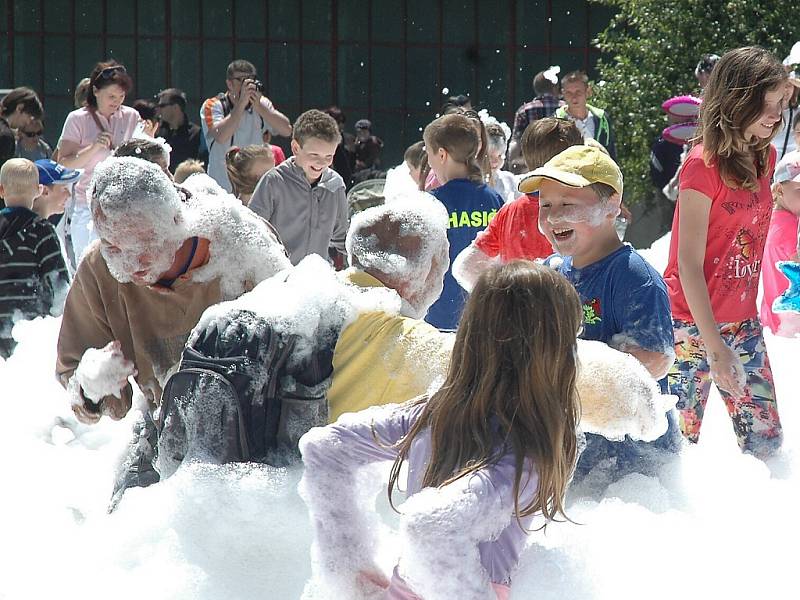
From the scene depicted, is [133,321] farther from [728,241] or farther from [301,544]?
[728,241]

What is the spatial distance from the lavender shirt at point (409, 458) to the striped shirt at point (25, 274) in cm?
443

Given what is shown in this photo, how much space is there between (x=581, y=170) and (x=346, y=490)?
4.15 feet

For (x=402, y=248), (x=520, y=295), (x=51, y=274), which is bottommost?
(x=51, y=274)

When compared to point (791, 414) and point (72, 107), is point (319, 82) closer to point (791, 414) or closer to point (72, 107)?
point (72, 107)

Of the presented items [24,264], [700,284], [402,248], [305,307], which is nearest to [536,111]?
[24,264]

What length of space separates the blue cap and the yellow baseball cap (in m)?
4.39

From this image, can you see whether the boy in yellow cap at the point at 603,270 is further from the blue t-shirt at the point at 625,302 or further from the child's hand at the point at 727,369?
the child's hand at the point at 727,369

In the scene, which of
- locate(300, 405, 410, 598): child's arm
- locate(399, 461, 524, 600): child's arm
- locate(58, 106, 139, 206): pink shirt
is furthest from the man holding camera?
locate(399, 461, 524, 600): child's arm

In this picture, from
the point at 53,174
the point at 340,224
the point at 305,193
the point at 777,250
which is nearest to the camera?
the point at 777,250

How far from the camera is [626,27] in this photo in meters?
13.5

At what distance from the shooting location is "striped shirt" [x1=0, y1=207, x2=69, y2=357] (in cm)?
653

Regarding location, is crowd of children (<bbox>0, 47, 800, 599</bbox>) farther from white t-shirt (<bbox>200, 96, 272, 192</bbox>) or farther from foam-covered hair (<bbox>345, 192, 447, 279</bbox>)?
white t-shirt (<bbox>200, 96, 272, 192</bbox>)

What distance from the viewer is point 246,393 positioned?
2.81 metres

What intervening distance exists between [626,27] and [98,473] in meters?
10.3
